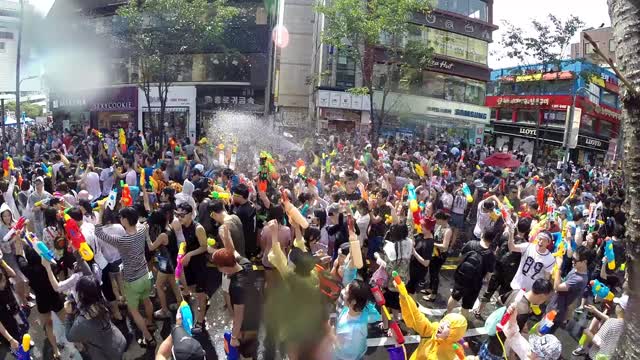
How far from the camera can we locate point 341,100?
2641 cm

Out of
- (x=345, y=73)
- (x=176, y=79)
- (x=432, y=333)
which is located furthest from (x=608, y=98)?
(x=432, y=333)

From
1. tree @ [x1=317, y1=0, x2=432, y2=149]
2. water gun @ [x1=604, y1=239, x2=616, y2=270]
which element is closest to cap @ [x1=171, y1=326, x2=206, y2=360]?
water gun @ [x1=604, y1=239, x2=616, y2=270]

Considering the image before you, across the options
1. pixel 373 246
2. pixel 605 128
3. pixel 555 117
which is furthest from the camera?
pixel 605 128

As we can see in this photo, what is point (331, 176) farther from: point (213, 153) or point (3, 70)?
point (3, 70)

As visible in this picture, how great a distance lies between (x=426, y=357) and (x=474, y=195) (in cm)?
672

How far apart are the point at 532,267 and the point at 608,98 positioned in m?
31.7

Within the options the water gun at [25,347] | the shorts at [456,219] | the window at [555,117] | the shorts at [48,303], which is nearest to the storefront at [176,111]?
the shorts at [456,219]

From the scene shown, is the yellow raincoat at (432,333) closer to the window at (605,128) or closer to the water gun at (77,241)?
the water gun at (77,241)

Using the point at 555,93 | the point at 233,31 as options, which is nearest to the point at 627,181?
the point at 233,31

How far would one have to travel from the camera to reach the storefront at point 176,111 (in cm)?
2634

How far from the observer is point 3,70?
61.4 ft

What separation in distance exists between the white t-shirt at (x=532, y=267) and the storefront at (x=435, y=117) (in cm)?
2237

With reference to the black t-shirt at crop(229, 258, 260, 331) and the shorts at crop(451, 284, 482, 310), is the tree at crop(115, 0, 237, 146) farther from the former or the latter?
the shorts at crop(451, 284, 482, 310)

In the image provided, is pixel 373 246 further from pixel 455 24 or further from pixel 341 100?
pixel 455 24
